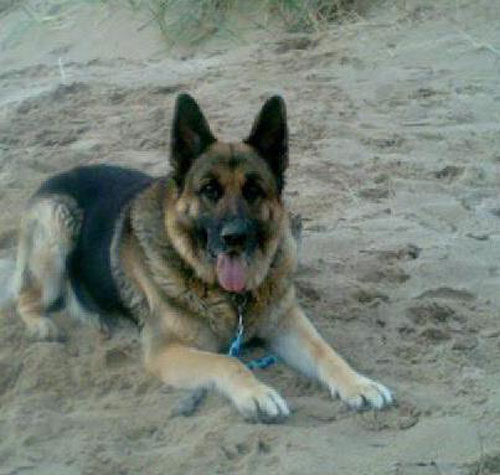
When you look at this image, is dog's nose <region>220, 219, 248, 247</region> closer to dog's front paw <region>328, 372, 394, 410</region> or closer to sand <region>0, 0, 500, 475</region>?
sand <region>0, 0, 500, 475</region>

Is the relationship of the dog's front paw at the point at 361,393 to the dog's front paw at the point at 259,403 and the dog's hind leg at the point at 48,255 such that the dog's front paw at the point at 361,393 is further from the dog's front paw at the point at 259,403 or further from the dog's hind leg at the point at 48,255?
the dog's hind leg at the point at 48,255

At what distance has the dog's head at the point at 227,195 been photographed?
13.7 ft

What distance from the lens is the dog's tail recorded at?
16.7 ft

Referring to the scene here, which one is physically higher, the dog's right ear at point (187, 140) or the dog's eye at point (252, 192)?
the dog's right ear at point (187, 140)

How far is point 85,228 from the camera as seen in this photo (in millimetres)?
4938

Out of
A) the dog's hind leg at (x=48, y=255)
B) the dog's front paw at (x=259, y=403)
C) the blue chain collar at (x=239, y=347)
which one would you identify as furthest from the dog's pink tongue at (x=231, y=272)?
the dog's hind leg at (x=48, y=255)

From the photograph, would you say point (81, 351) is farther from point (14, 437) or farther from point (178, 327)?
point (14, 437)

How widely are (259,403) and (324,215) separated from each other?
7.13 feet

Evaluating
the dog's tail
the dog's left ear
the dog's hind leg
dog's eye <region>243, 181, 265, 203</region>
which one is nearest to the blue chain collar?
dog's eye <region>243, 181, 265, 203</region>

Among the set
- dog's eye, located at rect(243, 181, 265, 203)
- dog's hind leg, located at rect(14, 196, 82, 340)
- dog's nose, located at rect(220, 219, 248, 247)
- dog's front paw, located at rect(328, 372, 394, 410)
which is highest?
dog's eye, located at rect(243, 181, 265, 203)

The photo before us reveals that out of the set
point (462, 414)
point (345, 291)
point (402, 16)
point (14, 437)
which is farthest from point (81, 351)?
point (402, 16)

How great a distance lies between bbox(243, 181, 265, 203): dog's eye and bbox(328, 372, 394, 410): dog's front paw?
36.6 inches

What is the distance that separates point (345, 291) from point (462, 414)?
1.32 metres

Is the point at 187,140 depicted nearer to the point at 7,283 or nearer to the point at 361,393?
the point at 361,393
